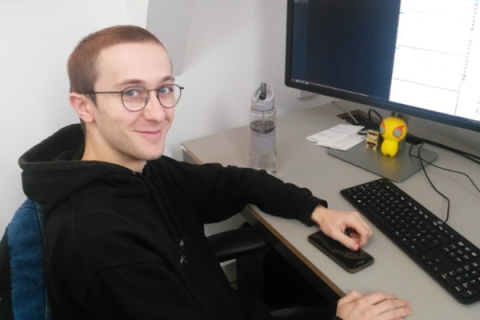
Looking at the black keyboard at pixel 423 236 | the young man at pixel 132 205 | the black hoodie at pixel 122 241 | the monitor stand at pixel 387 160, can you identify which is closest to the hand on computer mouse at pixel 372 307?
the young man at pixel 132 205

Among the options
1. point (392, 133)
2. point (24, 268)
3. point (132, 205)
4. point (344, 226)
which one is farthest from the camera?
point (392, 133)

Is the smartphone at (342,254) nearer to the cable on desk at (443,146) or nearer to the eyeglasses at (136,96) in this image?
the eyeglasses at (136,96)

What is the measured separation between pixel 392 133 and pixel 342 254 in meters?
0.50

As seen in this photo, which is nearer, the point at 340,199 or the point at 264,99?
the point at 340,199

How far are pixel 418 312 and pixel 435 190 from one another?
445 mm

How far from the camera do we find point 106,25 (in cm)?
135

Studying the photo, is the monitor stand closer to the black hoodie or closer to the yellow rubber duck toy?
the yellow rubber duck toy

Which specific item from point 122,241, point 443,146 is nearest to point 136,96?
point 122,241

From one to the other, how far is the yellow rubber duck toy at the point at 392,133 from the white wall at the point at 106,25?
556 millimetres

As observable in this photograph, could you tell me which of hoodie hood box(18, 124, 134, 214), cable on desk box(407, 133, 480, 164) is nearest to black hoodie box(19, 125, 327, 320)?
hoodie hood box(18, 124, 134, 214)

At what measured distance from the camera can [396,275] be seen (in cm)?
88

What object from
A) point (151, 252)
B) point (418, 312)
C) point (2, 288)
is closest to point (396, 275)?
point (418, 312)

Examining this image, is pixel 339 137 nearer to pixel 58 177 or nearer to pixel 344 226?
pixel 344 226

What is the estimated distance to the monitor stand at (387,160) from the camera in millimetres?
1230
